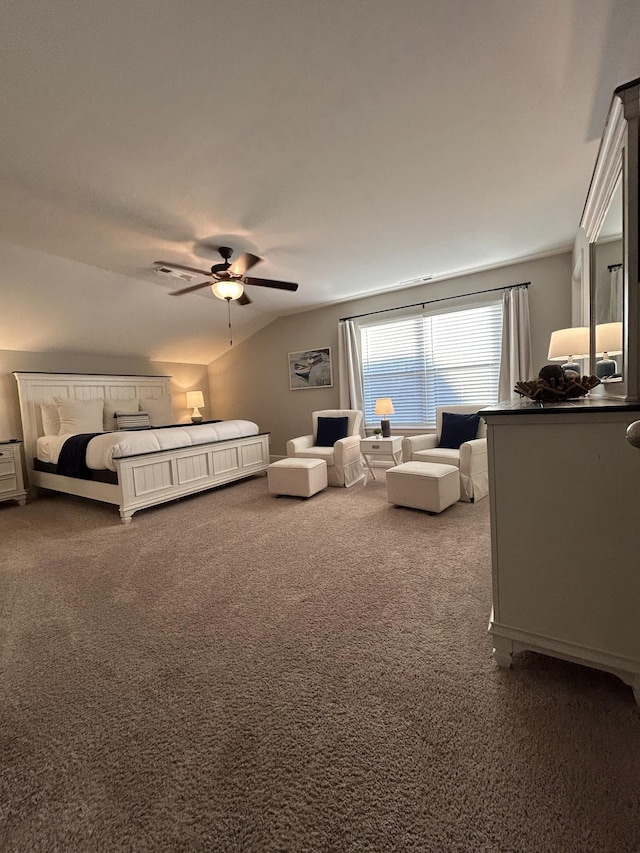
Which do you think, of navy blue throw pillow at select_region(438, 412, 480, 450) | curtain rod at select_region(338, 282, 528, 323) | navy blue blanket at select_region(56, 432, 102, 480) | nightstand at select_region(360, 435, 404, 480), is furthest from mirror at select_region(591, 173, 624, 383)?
navy blue blanket at select_region(56, 432, 102, 480)

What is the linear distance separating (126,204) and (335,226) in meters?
1.66

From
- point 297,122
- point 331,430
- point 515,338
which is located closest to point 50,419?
point 331,430

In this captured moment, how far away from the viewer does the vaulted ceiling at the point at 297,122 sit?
58.0 inches

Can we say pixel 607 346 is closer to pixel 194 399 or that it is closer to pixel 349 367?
pixel 349 367

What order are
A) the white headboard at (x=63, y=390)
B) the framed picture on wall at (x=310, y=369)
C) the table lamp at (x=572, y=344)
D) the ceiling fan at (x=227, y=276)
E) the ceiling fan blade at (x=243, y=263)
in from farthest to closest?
the framed picture on wall at (x=310, y=369)
the white headboard at (x=63, y=390)
the ceiling fan at (x=227, y=276)
the ceiling fan blade at (x=243, y=263)
the table lamp at (x=572, y=344)

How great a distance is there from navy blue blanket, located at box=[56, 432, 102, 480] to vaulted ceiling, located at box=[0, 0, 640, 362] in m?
1.66

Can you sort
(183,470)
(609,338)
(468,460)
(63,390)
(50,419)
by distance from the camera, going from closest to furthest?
(609,338) → (468,460) → (183,470) → (50,419) → (63,390)

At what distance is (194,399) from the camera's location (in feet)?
21.1

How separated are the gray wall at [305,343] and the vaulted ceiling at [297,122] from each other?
0.67 metres

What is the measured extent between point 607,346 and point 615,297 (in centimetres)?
27

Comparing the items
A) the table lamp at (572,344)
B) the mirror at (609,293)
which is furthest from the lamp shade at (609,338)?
the table lamp at (572,344)

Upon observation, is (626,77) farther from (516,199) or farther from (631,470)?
(631,470)

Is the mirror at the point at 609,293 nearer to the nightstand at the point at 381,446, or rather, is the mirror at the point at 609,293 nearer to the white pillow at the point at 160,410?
the nightstand at the point at 381,446

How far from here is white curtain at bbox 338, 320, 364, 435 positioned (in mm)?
5516
